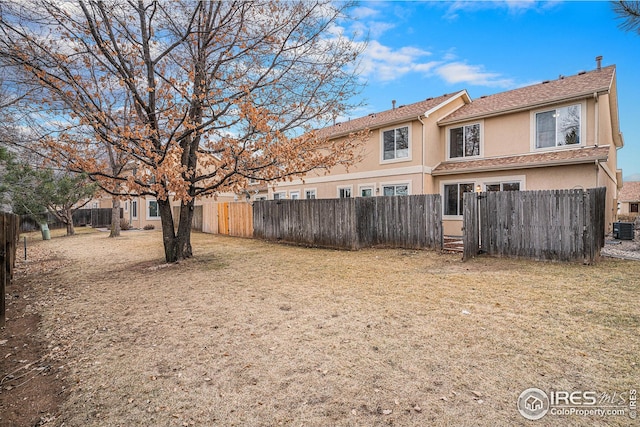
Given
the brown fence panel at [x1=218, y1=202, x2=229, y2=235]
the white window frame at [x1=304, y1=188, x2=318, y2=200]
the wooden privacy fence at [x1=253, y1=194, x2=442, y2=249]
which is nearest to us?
the wooden privacy fence at [x1=253, y1=194, x2=442, y2=249]

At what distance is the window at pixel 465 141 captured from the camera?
47.6ft

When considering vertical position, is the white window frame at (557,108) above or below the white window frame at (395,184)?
above

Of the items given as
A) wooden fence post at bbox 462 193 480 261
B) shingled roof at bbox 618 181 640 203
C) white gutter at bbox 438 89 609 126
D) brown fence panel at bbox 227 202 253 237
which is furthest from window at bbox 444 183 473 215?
shingled roof at bbox 618 181 640 203

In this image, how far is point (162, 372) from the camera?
10.9ft

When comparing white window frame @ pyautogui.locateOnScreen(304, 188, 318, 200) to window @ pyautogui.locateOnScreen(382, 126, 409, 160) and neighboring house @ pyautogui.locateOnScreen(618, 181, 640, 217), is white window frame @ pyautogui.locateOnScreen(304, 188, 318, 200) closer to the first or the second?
window @ pyautogui.locateOnScreen(382, 126, 409, 160)

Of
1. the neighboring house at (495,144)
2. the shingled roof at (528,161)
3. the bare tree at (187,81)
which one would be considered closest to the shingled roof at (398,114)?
the neighboring house at (495,144)

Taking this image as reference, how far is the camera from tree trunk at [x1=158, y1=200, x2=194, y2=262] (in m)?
9.34

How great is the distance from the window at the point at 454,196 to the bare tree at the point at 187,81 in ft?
24.1

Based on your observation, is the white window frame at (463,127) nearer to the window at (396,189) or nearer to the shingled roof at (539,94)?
the shingled roof at (539,94)

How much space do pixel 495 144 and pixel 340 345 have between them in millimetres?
13307

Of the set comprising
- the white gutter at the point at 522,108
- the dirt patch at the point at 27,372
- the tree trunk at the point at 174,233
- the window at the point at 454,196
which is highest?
the white gutter at the point at 522,108

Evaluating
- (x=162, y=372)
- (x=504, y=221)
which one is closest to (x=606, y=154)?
(x=504, y=221)

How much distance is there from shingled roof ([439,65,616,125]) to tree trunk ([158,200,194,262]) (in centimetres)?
1201

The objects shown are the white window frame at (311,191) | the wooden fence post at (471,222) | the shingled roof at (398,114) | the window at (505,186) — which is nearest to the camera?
the wooden fence post at (471,222)
